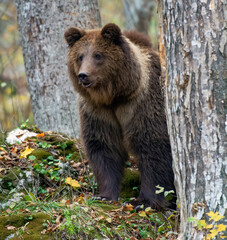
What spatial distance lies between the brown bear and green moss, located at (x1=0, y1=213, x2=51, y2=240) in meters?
Result: 1.54

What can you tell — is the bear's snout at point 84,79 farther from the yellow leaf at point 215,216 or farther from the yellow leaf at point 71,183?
the yellow leaf at point 215,216

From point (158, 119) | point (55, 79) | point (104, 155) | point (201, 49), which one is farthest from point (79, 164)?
point (201, 49)

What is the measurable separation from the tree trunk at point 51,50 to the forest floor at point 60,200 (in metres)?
1.20

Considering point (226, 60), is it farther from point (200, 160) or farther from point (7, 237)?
point (7, 237)

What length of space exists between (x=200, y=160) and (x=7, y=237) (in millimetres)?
2188

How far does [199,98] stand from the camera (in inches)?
150

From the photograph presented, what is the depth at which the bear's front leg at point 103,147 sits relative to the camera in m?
6.14

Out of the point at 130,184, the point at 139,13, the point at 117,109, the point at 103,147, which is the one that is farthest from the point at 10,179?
the point at 139,13

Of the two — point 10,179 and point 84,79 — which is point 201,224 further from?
point 10,179

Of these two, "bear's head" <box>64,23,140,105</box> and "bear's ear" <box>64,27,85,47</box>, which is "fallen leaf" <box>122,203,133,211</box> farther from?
"bear's ear" <box>64,27,85,47</box>

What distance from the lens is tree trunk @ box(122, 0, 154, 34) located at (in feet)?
46.3

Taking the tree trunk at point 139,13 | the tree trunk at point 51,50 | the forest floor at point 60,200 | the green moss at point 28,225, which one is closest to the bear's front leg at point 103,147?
the forest floor at point 60,200

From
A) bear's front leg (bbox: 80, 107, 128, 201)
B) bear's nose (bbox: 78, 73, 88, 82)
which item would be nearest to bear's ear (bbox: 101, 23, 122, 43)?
bear's nose (bbox: 78, 73, 88, 82)

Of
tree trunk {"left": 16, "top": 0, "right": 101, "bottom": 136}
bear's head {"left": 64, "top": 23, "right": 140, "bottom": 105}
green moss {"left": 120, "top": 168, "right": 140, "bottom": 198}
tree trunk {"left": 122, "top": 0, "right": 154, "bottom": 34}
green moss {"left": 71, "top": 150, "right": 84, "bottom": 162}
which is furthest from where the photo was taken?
tree trunk {"left": 122, "top": 0, "right": 154, "bottom": 34}
